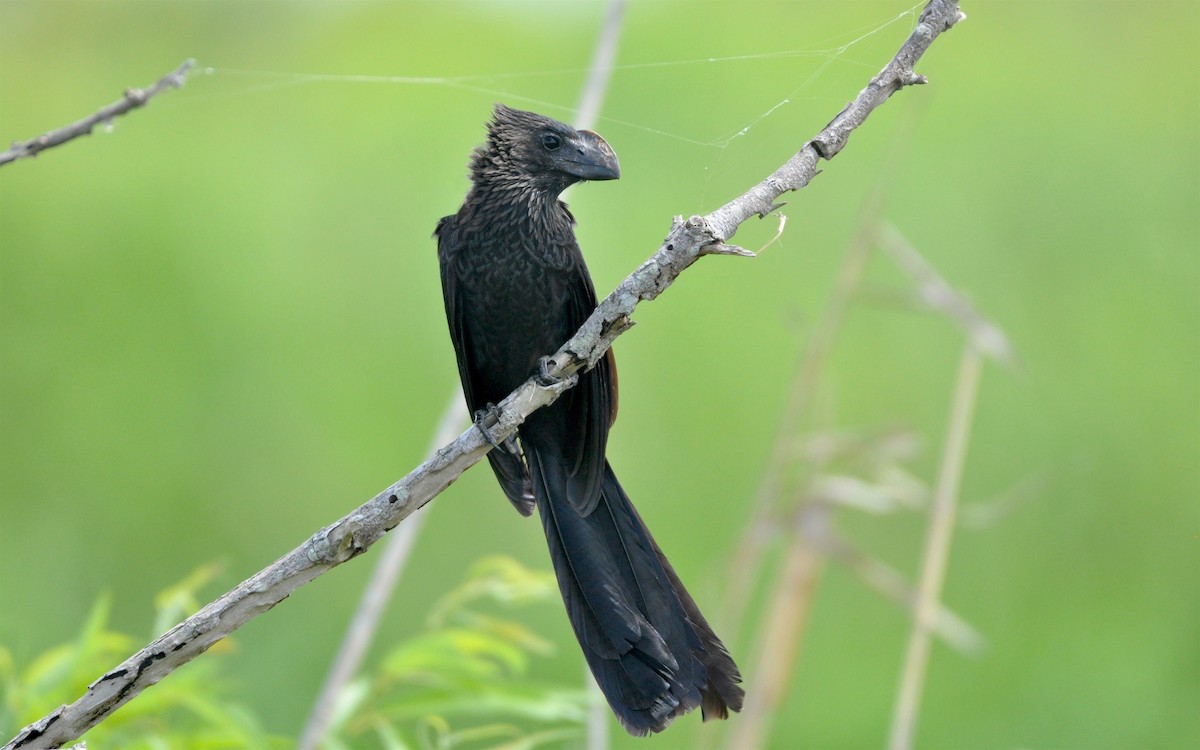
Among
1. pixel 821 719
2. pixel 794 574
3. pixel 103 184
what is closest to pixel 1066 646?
pixel 821 719

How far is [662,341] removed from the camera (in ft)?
14.8

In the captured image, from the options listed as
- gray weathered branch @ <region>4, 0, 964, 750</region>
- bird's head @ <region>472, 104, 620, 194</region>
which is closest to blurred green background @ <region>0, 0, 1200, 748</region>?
bird's head @ <region>472, 104, 620, 194</region>

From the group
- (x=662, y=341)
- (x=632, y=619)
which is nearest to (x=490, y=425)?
(x=632, y=619)

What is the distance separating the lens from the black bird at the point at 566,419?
64.2 inches

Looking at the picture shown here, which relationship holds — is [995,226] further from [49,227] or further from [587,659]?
[49,227]

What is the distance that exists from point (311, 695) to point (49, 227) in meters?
2.66

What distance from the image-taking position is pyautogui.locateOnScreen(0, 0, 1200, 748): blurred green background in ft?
13.9

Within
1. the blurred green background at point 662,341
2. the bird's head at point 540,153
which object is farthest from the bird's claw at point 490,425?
the blurred green background at point 662,341

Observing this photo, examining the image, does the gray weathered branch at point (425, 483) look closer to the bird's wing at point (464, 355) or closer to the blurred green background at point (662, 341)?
the bird's wing at point (464, 355)

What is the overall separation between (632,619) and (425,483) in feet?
1.80

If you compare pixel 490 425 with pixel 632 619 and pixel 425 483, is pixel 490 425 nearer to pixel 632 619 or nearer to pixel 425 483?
pixel 425 483

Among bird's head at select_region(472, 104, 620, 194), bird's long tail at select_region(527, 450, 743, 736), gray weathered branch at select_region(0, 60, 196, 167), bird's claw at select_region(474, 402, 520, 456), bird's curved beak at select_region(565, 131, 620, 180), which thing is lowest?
bird's long tail at select_region(527, 450, 743, 736)

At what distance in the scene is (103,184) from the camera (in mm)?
5039

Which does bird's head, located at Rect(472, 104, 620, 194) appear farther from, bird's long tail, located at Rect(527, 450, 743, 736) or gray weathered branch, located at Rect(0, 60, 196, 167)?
gray weathered branch, located at Rect(0, 60, 196, 167)
